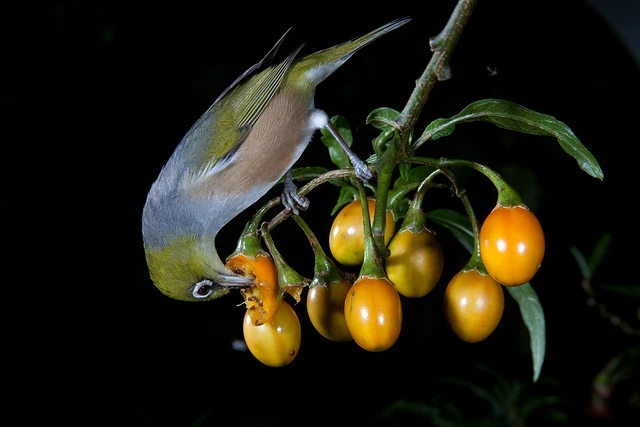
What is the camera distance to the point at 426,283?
4.48 feet

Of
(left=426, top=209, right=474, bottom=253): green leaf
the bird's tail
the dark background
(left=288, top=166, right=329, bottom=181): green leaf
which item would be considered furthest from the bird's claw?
the dark background

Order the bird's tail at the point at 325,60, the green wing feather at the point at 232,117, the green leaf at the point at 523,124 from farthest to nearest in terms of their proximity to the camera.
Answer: the bird's tail at the point at 325,60, the green wing feather at the point at 232,117, the green leaf at the point at 523,124

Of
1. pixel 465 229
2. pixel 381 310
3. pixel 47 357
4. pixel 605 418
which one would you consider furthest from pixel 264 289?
pixel 605 418

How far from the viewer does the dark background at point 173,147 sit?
312cm

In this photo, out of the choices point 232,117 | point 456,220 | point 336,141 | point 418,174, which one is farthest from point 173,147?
point 418,174

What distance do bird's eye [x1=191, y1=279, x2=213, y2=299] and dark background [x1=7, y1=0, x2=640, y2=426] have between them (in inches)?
56.9

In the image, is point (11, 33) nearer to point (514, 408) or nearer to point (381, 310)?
point (381, 310)

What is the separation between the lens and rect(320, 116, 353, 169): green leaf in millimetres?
1698

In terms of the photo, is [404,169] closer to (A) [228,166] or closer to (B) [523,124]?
(B) [523,124]

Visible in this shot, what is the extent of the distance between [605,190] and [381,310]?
2.92 m

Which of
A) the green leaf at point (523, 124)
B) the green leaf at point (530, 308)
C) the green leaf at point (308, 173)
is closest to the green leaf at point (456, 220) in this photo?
the green leaf at point (530, 308)

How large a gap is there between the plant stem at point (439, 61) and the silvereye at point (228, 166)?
150 mm

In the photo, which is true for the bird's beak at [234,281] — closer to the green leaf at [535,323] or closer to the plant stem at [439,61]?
the plant stem at [439,61]

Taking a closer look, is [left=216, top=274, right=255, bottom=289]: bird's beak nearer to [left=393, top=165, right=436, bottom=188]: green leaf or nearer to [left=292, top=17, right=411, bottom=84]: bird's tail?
[left=393, top=165, right=436, bottom=188]: green leaf
